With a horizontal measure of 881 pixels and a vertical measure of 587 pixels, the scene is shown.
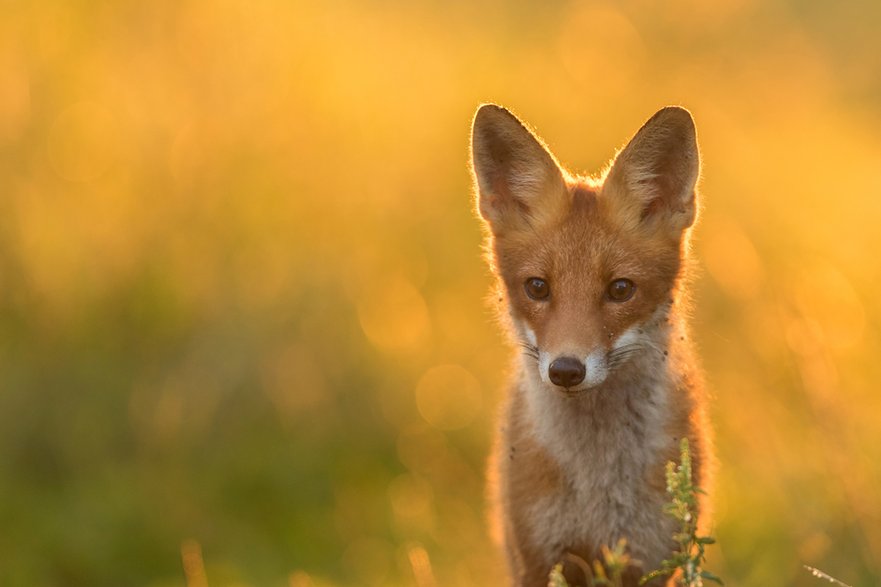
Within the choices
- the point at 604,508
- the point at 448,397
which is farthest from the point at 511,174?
the point at 448,397

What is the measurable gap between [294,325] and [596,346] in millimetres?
3806

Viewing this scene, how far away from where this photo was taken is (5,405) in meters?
6.92

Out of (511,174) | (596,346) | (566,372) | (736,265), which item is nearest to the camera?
(566,372)

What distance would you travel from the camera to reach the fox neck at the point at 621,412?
4.73 m

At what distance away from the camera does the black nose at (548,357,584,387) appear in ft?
14.1

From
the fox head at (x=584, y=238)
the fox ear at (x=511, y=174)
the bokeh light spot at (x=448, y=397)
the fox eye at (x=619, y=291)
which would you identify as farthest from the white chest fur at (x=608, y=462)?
the bokeh light spot at (x=448, y=397)

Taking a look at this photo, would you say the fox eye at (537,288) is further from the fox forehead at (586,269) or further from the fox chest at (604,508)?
the fox chest at (604,508)

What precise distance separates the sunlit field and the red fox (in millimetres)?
562

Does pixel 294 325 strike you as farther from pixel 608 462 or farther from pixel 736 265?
pixel 608 462

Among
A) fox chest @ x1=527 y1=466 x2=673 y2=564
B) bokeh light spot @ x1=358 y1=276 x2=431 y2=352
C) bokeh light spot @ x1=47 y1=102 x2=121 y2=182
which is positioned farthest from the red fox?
bokeh light spot @ x1=47 y1=102 x2=121 y2=182

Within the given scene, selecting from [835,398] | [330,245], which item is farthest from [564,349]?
[330,245]

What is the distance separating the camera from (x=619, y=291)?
4.64 metres

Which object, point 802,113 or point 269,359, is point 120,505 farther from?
point 802,113

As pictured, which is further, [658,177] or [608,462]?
[658,177]
